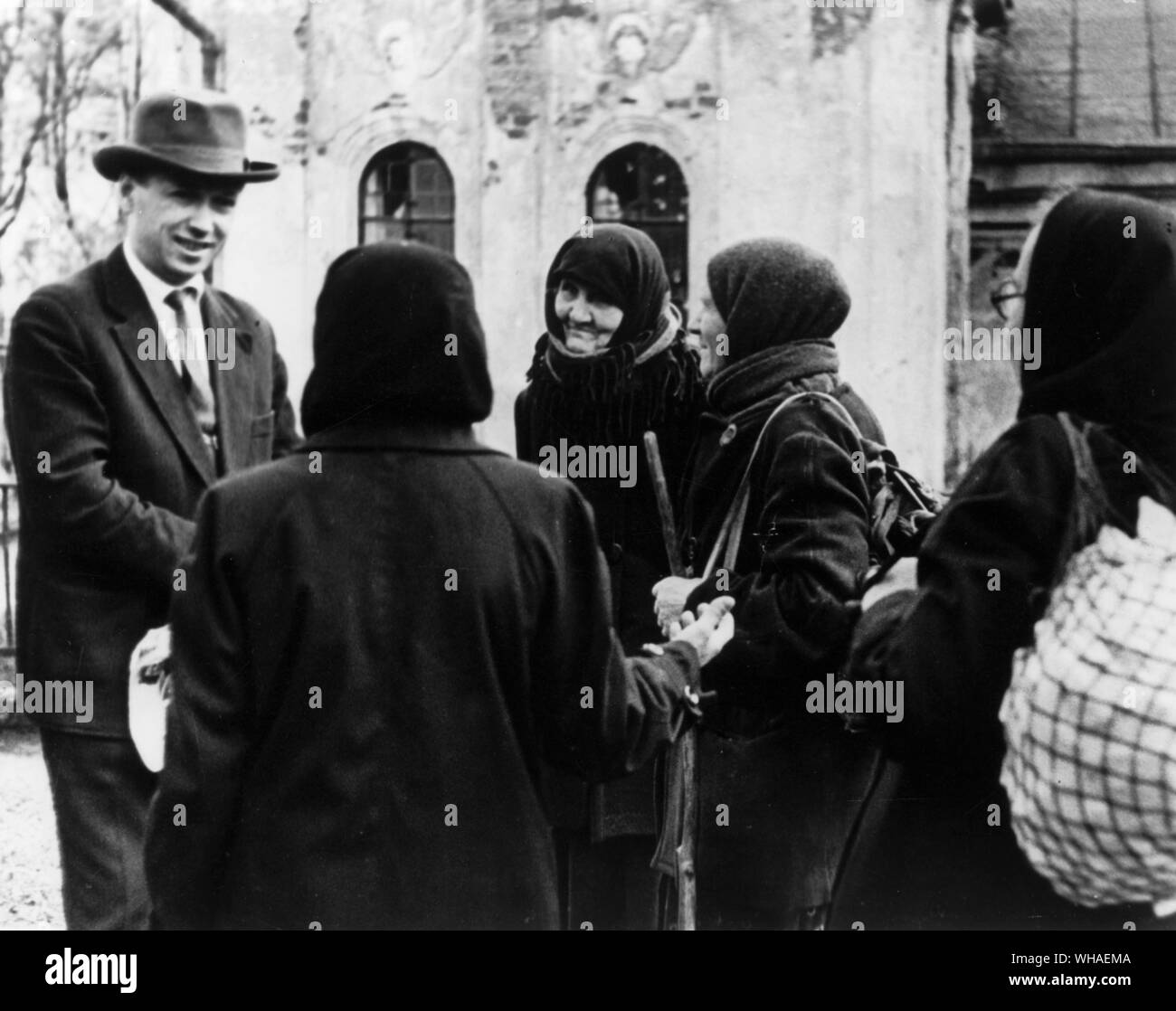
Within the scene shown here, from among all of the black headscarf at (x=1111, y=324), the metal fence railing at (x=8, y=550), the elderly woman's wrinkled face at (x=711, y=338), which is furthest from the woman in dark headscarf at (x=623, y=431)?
the metal fence railing at (x=8, y=550)

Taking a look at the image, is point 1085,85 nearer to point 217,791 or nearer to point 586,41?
point 586,41

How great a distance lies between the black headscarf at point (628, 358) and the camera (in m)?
3.45

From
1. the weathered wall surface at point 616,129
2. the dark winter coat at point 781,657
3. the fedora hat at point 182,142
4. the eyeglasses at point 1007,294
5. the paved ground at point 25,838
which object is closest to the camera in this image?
the eyeglasses at point 1007,294

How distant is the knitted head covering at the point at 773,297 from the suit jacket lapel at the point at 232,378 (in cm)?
116

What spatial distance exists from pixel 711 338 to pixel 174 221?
4.30 feet

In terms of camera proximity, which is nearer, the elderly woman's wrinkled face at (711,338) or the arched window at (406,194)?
the elderly woman's wrinkled face at (711,338)

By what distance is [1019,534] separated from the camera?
253 cm

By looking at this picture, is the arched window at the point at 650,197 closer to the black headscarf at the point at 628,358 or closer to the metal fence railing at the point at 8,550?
the black headscarf at the point at 628,358

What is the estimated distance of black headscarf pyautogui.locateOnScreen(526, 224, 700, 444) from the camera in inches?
136

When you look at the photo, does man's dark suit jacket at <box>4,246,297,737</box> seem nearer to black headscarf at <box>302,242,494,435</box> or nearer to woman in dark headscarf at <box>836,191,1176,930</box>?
black headscarf at <box>302,242,494,435</box>

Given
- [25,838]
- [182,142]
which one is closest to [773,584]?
[182,142]

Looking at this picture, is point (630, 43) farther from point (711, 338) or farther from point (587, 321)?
point (711, 338)
